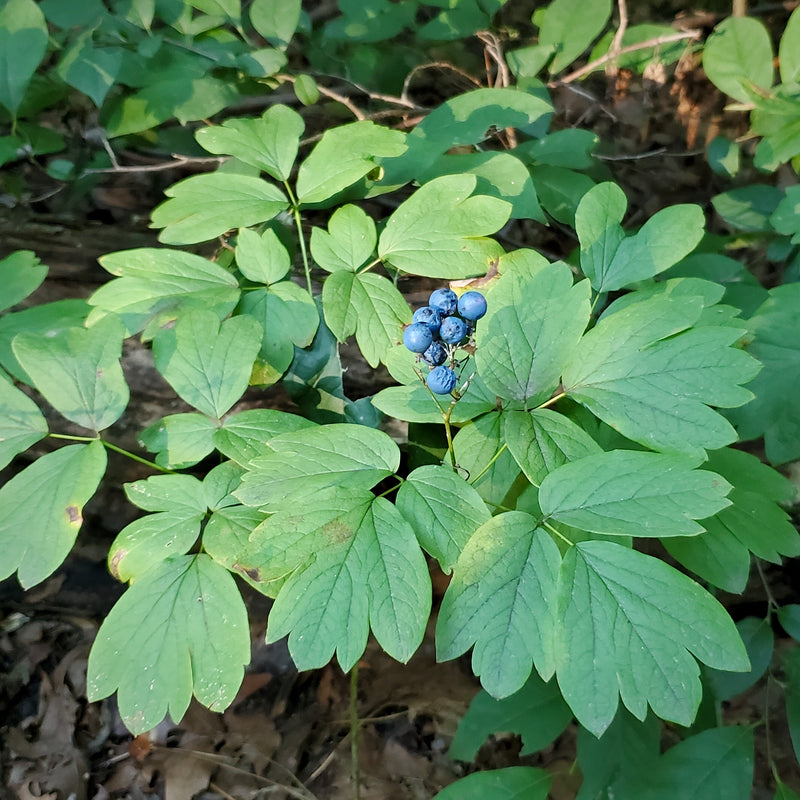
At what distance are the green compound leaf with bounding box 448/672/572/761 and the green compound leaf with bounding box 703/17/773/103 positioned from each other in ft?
6.67

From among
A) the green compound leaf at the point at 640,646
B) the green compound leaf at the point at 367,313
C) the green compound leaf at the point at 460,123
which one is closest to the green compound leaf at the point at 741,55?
the green compound leaf at the point at 460,123

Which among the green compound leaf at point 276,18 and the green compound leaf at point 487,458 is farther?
the green compound leaf at point 276,18

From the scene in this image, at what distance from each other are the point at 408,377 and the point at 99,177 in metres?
2.00

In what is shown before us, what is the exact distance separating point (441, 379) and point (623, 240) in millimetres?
631

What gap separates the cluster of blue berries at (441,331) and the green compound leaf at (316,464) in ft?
0.49

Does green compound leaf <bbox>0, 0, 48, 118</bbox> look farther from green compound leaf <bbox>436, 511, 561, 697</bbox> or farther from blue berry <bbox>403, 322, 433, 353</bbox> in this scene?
green compound leaf <bbox>436, 511, 561, 697</bbox>

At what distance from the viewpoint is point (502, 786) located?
62.7 inches

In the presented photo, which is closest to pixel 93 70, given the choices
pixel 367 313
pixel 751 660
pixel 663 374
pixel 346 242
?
pixel 346 242

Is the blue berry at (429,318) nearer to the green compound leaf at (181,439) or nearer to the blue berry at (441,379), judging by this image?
the blue berry at (441,379)

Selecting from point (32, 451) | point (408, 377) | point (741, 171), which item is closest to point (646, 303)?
point (408, 377)

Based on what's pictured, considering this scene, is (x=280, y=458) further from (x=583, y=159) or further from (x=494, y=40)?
(x=494, y=40)

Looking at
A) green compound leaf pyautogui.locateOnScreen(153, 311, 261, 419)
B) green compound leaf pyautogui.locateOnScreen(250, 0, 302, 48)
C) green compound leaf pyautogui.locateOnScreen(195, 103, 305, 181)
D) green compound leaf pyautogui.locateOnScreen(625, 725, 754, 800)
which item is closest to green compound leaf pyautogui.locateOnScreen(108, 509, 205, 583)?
green compound leaf pyautogui.locateOnScreen(153, 311, 261, 419)

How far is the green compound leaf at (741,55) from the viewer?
6.85ft

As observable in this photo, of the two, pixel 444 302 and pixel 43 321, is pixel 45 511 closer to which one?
pixel 43 321
